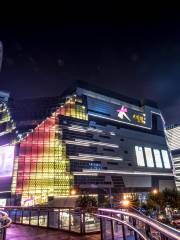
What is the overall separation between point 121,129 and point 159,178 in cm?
2378

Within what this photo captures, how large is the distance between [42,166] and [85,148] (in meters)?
15.0

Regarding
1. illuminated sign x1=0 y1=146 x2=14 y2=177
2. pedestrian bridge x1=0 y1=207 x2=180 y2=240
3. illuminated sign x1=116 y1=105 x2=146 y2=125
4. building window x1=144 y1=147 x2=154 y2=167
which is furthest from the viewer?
illuminated sign x1=116 y1=105 x2=146 y2=125

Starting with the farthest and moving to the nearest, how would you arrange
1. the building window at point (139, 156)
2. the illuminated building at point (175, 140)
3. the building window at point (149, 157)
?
1. the illuminated building at point (175, 140)
2. the building window at point (149, 157)
3. the building window at point (139, 156)

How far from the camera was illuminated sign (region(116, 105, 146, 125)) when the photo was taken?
3489 inches

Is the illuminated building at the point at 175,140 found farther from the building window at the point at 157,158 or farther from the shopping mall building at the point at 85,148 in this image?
the building window at the point at 157,158

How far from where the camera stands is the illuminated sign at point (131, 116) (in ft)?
291

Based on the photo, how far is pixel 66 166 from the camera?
59.0 metres

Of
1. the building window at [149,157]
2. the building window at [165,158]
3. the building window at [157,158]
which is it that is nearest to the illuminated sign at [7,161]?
the building window at [149,157]

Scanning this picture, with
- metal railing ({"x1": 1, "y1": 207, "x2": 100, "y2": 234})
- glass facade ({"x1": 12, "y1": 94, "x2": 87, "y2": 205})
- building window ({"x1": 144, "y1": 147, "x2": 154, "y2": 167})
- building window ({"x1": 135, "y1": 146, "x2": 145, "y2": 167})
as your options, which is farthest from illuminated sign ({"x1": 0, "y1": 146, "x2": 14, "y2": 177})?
building window ({"x1": 144, "y1": 147, "x2": 154, "y2": 167})

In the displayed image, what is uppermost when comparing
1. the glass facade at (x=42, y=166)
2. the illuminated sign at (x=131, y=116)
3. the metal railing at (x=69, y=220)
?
the illuminated sign at (x=131, y=116)

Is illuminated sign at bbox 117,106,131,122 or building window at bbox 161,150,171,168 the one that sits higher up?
illuminated sign at bbox 117,106,131,122

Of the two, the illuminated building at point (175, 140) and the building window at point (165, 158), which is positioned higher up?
the illuminated building at point (175, 140)

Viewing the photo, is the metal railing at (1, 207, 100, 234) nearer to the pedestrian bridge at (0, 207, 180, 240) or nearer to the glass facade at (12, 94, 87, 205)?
the pedestrian bridge at (0, 207, 180, 240)

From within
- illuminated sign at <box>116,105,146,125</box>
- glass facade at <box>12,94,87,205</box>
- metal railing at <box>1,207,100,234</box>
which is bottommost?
metal railing at <box>1,207,100,234</box>
